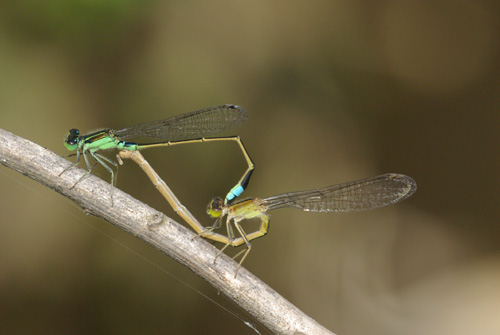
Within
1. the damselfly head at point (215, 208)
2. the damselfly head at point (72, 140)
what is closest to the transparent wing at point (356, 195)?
the damselfly head at point (215, 208)

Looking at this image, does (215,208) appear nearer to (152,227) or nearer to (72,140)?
(152,227)

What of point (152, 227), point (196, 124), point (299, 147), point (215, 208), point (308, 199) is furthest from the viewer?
point (299, 147)

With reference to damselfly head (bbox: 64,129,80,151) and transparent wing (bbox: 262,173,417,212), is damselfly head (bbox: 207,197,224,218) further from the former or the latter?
damselfly head (bbox: 64,129,80,151)

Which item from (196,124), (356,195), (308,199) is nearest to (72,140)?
(196,124)

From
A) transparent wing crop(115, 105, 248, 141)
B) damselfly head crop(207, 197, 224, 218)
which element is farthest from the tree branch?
transparent wing crop(115, 105, 248, 141)

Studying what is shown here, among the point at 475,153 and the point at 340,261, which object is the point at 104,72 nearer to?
the point at 340,261

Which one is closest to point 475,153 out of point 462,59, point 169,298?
point 462,59
